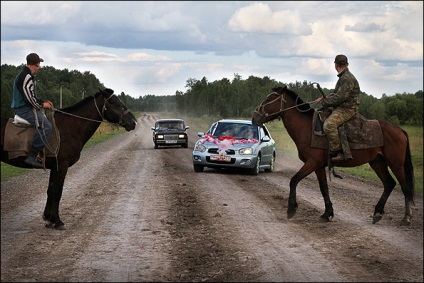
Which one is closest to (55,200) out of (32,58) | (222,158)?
(32,58)

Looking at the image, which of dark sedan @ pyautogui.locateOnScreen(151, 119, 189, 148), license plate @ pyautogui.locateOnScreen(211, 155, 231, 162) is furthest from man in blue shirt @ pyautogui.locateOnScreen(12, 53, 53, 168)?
dark sedan @ pyautogui.locateOnScreen(151, 119, 189, 148)

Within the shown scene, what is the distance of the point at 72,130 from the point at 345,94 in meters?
4.83

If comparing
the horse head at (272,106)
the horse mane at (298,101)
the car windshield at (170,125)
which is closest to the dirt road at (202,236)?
the horse head at (272,106)

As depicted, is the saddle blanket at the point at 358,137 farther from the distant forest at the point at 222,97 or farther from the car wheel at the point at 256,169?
the distant forest at the point at 222,97

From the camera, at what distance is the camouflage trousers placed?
10961 mm

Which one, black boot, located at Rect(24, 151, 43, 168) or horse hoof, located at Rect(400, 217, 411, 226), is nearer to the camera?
black boot, located at Rect(24, 151, 43, 168)

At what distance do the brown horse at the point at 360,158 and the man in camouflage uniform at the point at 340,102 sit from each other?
0.27m

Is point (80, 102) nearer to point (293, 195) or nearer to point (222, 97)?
point (293, 195)

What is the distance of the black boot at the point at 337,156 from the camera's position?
1112cm

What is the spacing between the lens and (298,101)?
11.9 m

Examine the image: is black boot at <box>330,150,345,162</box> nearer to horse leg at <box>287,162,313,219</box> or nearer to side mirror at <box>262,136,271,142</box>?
horse leg at <box>287,162,313,219</box>

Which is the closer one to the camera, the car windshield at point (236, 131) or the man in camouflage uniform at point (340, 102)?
the man in camouflage uniform at point (340, 102)

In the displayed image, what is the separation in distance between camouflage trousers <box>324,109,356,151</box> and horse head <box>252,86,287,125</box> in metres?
1.22

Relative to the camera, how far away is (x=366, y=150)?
442 inches
